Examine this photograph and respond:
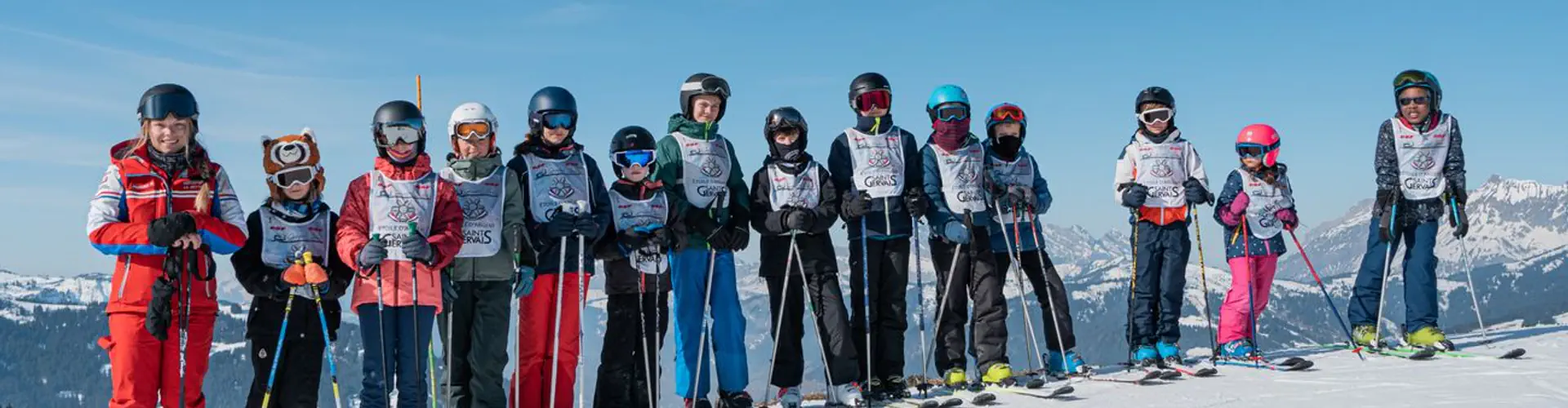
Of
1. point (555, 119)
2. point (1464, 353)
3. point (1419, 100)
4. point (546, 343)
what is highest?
point (1419, 100)

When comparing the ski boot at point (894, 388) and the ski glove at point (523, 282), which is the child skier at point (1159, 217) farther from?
the ski glove at point (523, 282)

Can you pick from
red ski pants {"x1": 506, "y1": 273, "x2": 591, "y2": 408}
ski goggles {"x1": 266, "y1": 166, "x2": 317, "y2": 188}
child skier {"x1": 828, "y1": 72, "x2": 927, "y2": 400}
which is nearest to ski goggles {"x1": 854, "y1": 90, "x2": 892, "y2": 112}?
child skier {"x1": 828, "y1": 72, "x2": 927, "y2": 400}

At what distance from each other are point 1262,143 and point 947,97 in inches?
145

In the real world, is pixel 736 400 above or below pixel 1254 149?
below

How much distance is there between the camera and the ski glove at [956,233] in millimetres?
9422

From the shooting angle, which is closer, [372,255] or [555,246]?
[372,255]

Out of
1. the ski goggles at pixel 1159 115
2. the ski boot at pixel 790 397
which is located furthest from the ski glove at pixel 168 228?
the ski goggles at pixel 1159 115

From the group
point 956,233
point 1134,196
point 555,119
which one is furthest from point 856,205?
point 1134,196

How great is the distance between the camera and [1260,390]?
30.1 feet

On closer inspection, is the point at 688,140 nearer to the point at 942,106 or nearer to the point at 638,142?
the point at 638,142

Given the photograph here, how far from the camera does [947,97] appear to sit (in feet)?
32.6

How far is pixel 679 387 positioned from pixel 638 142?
2.00 m

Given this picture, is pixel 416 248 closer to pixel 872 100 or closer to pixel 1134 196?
pixel 872 100

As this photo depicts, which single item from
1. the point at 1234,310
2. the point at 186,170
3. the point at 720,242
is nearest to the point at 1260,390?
the point at 1234,310
